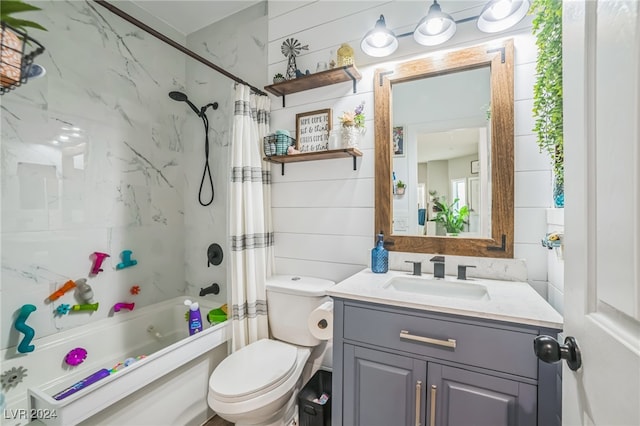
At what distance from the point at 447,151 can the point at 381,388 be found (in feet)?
3.90

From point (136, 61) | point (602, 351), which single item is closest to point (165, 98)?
point (136, 61)

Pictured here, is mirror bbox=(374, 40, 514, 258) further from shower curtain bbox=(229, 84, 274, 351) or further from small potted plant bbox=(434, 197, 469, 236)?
shower curtain bbox=(229, 84, 274, 351)

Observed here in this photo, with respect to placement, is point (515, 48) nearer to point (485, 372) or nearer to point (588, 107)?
point (588, 107)

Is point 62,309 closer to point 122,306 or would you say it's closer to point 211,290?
point 122,306

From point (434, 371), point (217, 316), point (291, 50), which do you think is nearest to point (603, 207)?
point (434, 371)

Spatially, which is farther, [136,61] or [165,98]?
[165,98]

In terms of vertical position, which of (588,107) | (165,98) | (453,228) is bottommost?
(453,228)

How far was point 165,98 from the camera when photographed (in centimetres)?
228

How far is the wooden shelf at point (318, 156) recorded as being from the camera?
160cm

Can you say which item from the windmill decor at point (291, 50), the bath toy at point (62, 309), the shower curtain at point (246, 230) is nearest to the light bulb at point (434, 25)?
the windmill decor at point (291, 50)

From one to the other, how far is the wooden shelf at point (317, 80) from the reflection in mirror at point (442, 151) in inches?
10.6

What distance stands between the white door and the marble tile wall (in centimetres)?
203

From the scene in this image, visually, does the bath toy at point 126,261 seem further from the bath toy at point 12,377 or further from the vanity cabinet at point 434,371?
the vanity cabinet at point 434,371

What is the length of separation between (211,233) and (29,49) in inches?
74.0
